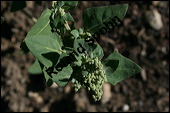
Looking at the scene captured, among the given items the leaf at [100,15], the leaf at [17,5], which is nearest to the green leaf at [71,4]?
the leaf at [100,15]

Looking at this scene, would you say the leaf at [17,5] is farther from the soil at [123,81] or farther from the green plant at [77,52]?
the soil at [123,81]

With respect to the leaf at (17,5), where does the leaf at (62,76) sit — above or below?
below

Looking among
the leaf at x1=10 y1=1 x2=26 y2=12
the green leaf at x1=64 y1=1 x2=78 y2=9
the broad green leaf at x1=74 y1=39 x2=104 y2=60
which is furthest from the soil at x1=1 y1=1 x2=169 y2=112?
the broad green leaf at x1=74 y1=39 x2=104 y2=60

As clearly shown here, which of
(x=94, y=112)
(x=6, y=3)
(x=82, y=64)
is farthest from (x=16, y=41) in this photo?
(x=82, y=64)

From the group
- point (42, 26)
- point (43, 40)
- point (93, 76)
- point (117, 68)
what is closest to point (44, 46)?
point (43, 40)

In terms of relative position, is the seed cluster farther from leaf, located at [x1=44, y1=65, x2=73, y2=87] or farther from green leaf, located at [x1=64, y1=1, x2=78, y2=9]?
green leaf, located at [x1=64, y1=1, x2=78, y2=9]

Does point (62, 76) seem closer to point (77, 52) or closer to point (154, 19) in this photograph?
point (77, 52)

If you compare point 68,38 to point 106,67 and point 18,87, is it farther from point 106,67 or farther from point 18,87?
point 18,87

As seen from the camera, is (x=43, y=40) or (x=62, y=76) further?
(x=62, y=76)
